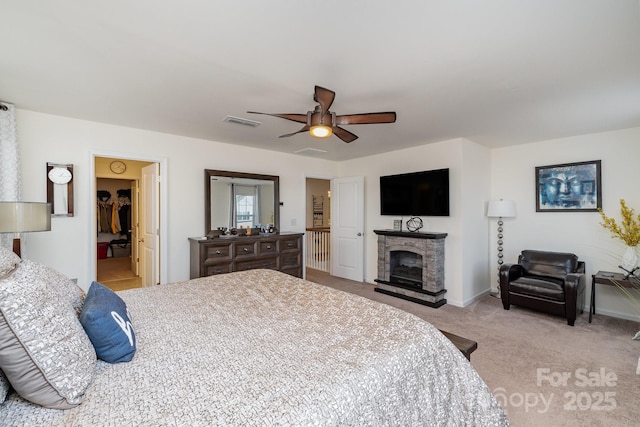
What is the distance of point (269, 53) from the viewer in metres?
1.99

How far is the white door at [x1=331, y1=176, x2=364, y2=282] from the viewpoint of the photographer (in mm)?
5613

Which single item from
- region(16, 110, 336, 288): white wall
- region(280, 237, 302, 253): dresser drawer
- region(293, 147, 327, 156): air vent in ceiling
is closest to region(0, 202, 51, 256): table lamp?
region(16, 110, 336, 288): white wall

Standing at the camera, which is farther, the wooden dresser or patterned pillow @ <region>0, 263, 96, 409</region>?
the wooden dresser

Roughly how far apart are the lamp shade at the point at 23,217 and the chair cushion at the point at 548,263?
5617 mm

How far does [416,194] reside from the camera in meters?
4.70

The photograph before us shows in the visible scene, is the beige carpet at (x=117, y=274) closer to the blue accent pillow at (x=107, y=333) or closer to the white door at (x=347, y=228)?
the white door at (x=347, y=228)

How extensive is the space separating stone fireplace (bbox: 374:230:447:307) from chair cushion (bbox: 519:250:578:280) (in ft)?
3.84

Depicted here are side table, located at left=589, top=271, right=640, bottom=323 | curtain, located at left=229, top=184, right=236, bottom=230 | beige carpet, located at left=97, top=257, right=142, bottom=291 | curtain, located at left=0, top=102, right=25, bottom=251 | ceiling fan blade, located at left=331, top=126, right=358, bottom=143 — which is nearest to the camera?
ceiling fan blade, located at left=331, top=126, right=358, bottom=143

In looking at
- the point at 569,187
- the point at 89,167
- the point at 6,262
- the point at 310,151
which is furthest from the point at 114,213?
the point at 569,187

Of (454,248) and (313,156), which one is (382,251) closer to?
(454,248)

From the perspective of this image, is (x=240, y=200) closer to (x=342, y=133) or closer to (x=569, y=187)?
(x=342, y=133)

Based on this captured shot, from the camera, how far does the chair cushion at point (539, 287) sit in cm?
355

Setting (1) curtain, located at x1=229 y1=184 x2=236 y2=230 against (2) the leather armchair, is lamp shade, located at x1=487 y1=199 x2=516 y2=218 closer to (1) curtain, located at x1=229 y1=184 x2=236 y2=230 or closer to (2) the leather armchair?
(2) the leather armchair

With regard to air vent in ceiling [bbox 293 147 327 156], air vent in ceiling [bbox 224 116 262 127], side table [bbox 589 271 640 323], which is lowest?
side table [bbox 589 271 640 323]
